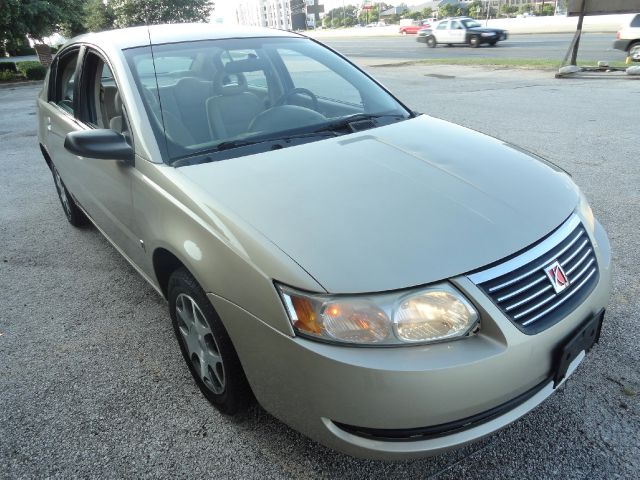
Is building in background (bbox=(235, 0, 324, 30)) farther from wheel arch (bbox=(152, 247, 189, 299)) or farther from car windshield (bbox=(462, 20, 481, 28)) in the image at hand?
wheel arch (bbox=(152, 247, 189, 299))

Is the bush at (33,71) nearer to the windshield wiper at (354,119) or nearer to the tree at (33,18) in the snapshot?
the tree at (33,18)

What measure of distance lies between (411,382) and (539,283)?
0.58 m

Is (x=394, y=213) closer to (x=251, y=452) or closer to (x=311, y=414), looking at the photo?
(x=311, y=414)

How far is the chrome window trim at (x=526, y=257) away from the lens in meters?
1.62

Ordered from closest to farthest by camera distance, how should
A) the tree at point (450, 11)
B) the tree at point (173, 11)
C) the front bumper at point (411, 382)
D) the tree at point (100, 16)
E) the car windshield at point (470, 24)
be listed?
the front bumper at point (411, 382), the car windshield at point (470, 24), the tree at point (173, 11), the tree at point (100, 16), the tree at point (450, 11)

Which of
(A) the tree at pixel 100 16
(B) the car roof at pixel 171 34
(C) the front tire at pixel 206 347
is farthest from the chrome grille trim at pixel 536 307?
(A) the tree at pixel 100 16

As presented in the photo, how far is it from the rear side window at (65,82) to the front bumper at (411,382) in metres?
2.68

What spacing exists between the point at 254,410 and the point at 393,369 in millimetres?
1000

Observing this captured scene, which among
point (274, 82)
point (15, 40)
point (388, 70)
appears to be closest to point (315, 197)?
point (274, 82)

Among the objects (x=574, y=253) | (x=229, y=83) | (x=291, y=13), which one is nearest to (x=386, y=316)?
(x=574, y=253)

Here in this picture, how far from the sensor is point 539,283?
1709mm

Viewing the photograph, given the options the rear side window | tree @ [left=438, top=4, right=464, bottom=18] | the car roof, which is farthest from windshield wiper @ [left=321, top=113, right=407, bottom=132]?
tree @ [left=438, top=4, right=464, bottom=18]

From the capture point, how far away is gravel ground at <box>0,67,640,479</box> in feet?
→ 6.51

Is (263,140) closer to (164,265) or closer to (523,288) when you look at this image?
(164,265)
